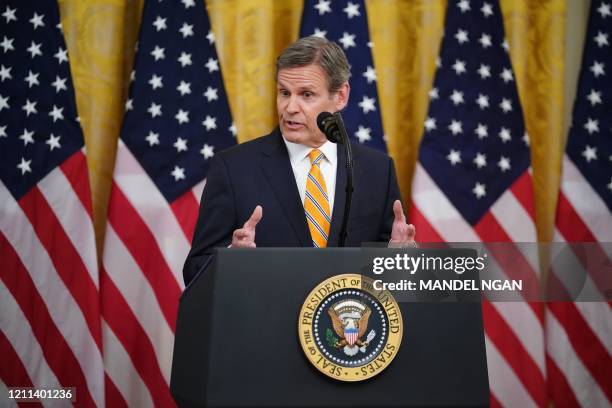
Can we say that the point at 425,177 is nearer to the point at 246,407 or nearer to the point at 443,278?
the point at 443,278

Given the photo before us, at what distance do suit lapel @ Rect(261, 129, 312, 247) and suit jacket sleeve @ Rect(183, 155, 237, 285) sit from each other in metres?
0.15

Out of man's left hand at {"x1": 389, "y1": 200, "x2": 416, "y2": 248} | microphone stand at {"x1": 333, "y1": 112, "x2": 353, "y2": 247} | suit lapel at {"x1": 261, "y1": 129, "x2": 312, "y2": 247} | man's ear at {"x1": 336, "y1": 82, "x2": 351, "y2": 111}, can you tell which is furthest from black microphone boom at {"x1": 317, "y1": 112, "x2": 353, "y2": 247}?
man's ear at {"x1": 336, "y1": 82, "x2": 351, "y2": 111}

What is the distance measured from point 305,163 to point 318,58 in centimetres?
38

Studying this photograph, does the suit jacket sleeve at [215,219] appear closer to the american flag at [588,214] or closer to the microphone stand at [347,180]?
the microphone stand at [347,180]

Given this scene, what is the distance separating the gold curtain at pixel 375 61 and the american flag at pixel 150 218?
155 mm

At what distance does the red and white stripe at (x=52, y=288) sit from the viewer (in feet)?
11.4

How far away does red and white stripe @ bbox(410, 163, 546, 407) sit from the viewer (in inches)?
148

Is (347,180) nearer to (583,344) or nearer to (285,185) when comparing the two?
(285,185)

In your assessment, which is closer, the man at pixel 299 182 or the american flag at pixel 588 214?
the man at pixel 299 182

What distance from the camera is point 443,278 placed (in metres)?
1.68

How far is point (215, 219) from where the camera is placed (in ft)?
7.85

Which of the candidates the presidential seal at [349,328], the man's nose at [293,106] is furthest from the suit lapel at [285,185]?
the presidential seal at [349,328]

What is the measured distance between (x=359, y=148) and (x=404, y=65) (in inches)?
56.3

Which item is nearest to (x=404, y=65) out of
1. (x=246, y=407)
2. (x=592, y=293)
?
(x=592, y=293)
